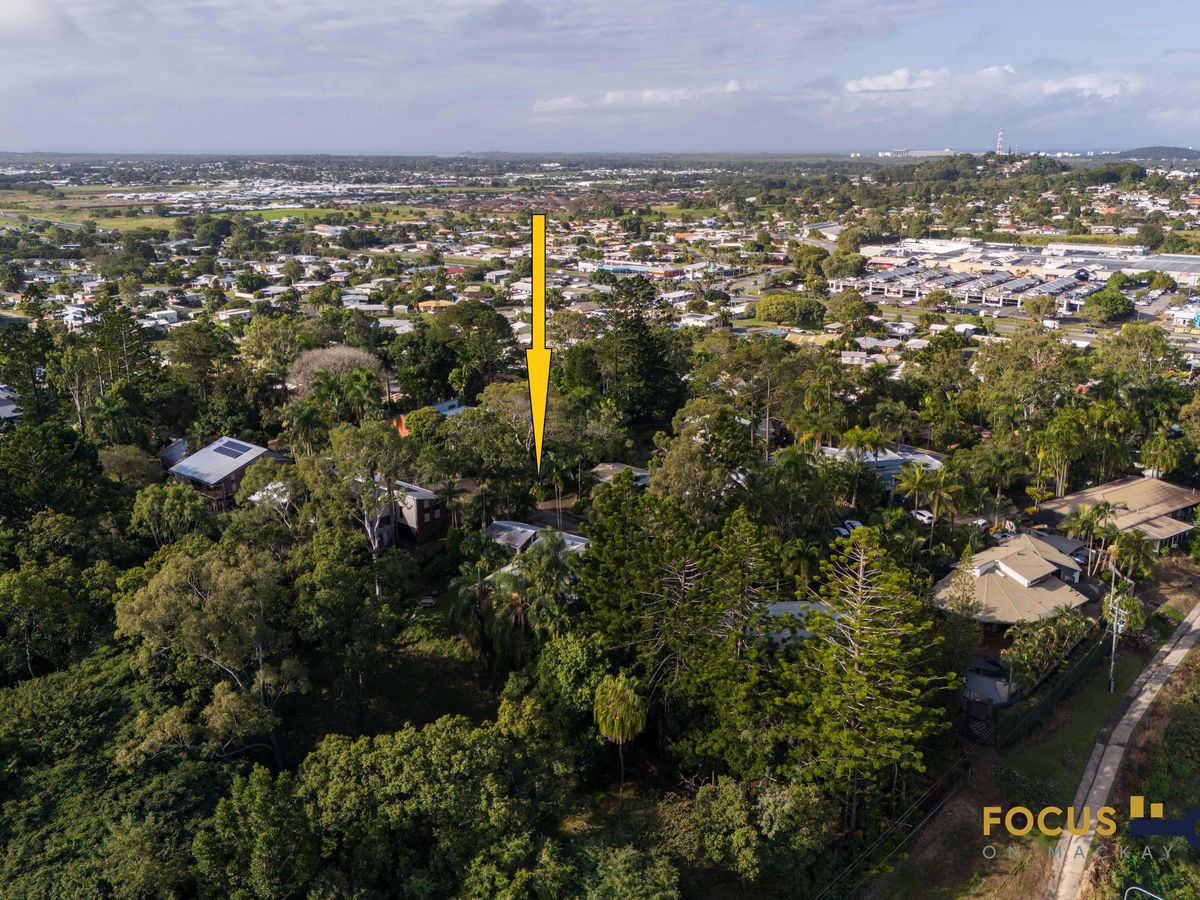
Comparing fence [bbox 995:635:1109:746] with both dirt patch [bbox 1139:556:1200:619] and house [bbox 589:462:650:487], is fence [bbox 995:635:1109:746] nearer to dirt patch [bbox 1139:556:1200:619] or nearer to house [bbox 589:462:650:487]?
dirt patch [bbox 1139:556:1200:619]

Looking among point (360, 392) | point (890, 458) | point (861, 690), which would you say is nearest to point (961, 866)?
point (861, 690)

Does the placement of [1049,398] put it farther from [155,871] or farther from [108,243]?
[108,243]

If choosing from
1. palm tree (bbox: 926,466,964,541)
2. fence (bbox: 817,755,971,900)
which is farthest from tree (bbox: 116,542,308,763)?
palm tree (bbox: 926,466,964,541)

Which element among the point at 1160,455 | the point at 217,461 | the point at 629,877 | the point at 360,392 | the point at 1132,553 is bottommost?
the point at 629,877

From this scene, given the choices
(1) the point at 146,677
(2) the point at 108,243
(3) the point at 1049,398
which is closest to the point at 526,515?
(1) the point at 146,677

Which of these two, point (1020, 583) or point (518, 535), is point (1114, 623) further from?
point (518, 535)

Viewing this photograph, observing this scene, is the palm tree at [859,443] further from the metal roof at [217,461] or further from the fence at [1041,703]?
the metal roof at [217,461]
